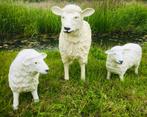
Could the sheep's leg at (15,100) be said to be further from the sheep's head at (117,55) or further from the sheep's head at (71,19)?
the sheep's head at (117,55)

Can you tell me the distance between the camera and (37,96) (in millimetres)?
4820

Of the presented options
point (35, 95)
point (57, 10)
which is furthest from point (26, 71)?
point (57, 10)

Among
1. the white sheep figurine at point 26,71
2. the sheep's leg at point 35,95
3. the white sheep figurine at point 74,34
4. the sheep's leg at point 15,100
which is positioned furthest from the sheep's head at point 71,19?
the sheep's leg at point 15,100

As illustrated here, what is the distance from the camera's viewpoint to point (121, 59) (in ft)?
16.6

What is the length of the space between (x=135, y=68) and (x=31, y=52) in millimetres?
1918

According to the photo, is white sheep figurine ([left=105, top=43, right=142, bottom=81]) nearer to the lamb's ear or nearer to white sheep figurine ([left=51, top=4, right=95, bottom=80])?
white sheep figurine ([left=51, top=4, right=95, bottom=80])

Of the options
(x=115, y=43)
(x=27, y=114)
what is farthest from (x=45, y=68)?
(x=115, y=43)

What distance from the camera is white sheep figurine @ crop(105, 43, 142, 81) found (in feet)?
16.9

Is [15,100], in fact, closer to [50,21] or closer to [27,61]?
[27,61]

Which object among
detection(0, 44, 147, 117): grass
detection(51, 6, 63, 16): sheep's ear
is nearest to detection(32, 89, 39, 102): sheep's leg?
detection(0, 44, 147, 117): grass

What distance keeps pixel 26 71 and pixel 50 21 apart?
4450mm

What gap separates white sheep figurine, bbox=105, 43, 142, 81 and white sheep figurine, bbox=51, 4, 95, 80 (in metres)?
0.34

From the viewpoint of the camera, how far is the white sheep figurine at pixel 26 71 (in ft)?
14.5

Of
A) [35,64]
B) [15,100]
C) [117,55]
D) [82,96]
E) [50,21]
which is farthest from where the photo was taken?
[50,21]
